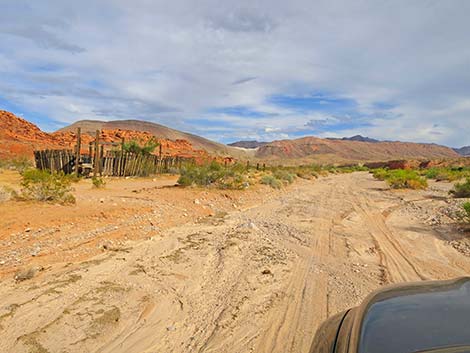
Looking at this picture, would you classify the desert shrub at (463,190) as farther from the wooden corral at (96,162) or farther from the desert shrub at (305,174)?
the wooden corral at (96,162)

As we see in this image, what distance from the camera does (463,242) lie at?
832 centimetres

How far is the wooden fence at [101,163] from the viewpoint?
21.7 m

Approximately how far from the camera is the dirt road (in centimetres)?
371

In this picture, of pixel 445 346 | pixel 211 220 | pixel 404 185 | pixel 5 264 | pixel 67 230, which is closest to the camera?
pixel 445 346

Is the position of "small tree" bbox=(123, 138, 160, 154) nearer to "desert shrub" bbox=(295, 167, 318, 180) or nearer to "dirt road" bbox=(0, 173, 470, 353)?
"desert shrub" bbox=(295, 167, 318, 180)

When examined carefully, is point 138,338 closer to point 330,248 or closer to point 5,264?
point 5,264

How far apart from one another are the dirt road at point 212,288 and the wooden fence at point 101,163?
52.0ft

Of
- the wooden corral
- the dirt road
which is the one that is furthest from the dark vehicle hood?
the wooden corral

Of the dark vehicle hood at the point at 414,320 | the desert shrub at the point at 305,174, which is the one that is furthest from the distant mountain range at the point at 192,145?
the dark vehicle hood at the point at 414,320

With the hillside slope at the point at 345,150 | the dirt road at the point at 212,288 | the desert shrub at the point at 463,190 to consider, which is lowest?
the dirt road at the point at 212,288

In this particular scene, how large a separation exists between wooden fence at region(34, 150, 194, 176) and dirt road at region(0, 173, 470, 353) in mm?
15850

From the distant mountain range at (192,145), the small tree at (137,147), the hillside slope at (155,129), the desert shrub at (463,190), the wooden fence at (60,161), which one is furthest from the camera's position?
the hillside slope at (155,129)

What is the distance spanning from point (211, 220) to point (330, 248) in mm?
3581

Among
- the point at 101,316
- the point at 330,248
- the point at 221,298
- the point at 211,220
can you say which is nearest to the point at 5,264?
the point at 101,316
